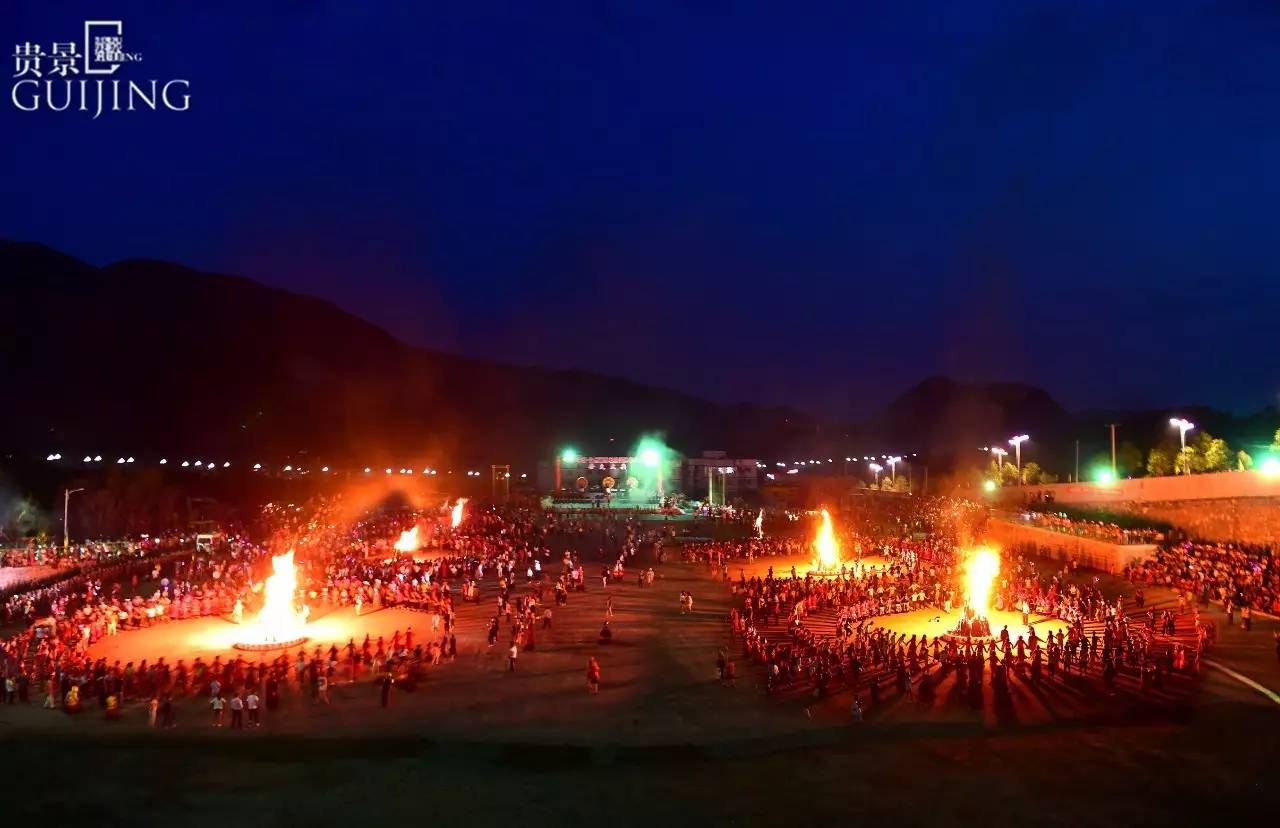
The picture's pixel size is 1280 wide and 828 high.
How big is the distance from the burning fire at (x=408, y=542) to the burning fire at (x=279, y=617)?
2031 cm

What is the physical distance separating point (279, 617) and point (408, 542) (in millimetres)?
23903

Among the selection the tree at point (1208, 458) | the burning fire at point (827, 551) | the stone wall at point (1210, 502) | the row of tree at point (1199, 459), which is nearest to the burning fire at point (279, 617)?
the burning fire at point (827, 551)

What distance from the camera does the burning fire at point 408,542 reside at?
52.5m

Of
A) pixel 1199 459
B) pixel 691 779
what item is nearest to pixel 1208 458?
pixel 1199 459

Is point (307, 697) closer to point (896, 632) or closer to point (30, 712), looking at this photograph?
point (30, 712)

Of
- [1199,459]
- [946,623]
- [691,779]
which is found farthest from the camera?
[1199,459]

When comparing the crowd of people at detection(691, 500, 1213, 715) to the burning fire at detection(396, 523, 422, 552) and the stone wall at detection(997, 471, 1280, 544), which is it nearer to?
the stone wall at detection(997, 471, 1280, 544)

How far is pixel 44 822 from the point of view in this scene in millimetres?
14594

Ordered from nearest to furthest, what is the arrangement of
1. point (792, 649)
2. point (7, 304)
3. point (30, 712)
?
1. point (30, 712)
2. point (792, 649)
3. point (7, 304)

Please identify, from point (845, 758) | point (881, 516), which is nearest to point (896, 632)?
point (845, 758)

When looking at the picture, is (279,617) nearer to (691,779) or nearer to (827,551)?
(691,779)

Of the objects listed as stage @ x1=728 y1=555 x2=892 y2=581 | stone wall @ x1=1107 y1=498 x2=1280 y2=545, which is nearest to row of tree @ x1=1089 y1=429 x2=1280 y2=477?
stone wall @ x1=1107 y1=498 x2=1280 y2=545

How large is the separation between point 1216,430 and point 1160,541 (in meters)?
128

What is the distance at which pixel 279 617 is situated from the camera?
99.2ft
